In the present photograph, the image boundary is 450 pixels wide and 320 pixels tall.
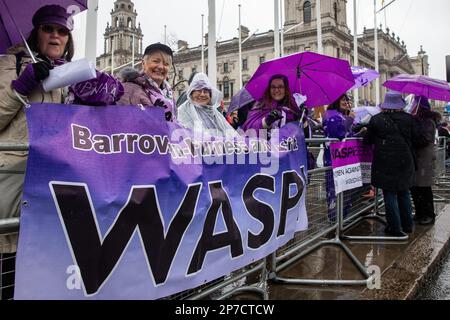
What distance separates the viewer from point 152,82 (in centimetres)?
342

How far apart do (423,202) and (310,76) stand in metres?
3.16

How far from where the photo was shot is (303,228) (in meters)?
3.88

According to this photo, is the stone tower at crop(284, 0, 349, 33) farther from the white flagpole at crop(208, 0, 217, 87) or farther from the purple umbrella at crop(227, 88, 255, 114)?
the purple umbrella at crop(227, 88, 255, 114)

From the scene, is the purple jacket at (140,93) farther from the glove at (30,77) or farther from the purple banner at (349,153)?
the purple banner at (349,153)

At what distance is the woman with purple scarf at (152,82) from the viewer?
3121 millimetres

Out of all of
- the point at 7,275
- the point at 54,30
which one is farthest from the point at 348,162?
the point at 7,275

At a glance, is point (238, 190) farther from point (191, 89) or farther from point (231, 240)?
point (191, 89)

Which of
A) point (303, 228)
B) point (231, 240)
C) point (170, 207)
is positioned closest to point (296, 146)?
point (303, 228)

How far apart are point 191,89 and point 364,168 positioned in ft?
9.81

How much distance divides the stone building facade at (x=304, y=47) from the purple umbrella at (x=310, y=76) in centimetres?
3421

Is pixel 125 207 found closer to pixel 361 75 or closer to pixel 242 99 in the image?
pixel 242 99

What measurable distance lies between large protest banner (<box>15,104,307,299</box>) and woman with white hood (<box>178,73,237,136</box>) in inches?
43.7
